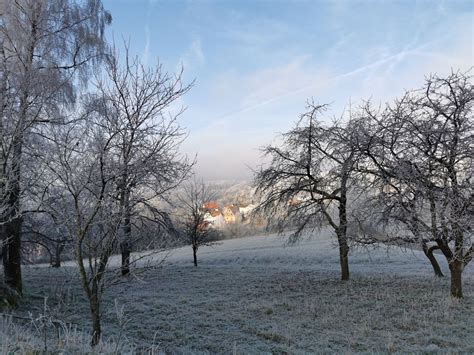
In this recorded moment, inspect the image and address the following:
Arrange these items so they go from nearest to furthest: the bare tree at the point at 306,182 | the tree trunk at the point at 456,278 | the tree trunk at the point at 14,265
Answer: the tree trunk at the point at 456,278
the tree trunk at the point at 14,265
the bare tree at the point at 306,182

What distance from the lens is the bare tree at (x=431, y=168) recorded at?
8.12 meters

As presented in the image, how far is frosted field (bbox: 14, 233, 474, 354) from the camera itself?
6453 millimetres

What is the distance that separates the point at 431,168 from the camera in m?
8.52

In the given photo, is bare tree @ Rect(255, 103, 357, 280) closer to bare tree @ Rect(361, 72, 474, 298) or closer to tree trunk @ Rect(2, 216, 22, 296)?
bare tree @ Rect(361, 72, 474, 298)

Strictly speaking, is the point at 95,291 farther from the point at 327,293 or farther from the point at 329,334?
the point at 327,293

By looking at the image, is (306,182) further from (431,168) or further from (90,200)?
(90,200)

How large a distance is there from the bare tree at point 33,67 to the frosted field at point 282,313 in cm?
201

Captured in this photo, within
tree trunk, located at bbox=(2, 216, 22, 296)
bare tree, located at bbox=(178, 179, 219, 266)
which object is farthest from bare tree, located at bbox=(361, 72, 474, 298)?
bare tree, located at bbox=(178, 179, 219, 266)

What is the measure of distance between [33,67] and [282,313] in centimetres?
860

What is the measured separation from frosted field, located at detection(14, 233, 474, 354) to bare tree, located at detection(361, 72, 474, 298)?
170 cm

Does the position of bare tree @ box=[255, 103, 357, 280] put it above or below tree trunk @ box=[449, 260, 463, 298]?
above

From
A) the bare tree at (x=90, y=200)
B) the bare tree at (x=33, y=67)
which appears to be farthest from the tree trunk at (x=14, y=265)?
the bare tree at (x=90, y=200)

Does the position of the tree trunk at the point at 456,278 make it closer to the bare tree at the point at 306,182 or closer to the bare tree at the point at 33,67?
the bare tree at the point at 306,182

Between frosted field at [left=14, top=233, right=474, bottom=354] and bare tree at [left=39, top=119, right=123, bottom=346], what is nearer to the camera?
bare tree at [left=39, top=119, right=123, bottom=346]
